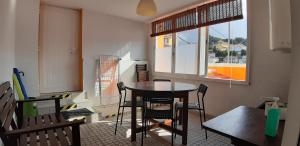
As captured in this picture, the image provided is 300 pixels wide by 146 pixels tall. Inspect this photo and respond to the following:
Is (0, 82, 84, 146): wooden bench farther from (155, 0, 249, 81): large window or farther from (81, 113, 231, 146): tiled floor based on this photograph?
(155, 0, 249, 81): large window

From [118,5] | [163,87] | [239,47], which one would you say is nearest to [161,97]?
[163,87]

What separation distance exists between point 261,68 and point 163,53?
8.01ft

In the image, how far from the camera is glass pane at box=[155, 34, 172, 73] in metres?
4.68

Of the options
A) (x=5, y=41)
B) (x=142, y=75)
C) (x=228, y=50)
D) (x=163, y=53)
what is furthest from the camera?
(x=142, y=75)

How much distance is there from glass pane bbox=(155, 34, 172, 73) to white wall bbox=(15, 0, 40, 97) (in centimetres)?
278

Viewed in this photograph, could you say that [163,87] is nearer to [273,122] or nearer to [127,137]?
[127,137]

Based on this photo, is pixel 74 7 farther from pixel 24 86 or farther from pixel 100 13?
pixel 24 86

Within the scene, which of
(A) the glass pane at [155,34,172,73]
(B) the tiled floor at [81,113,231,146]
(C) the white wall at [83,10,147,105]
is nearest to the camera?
(B) the tiled floor at [81,113,231,146]

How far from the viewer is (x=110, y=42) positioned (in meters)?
4.55

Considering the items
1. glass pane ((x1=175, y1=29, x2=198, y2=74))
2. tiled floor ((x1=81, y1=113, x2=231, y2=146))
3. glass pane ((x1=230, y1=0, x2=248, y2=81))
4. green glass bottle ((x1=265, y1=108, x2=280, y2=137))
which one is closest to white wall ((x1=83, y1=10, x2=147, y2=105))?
glass pane ((x1=175, y1=29, x2=198, y2=74))

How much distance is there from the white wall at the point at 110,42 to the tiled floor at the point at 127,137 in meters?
1.35

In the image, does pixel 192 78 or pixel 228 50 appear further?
pixel 192 78

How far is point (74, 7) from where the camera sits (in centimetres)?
402

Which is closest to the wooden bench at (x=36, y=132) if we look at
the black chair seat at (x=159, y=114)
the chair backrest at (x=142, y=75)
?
the black chair seat at (x=159, y=114)
